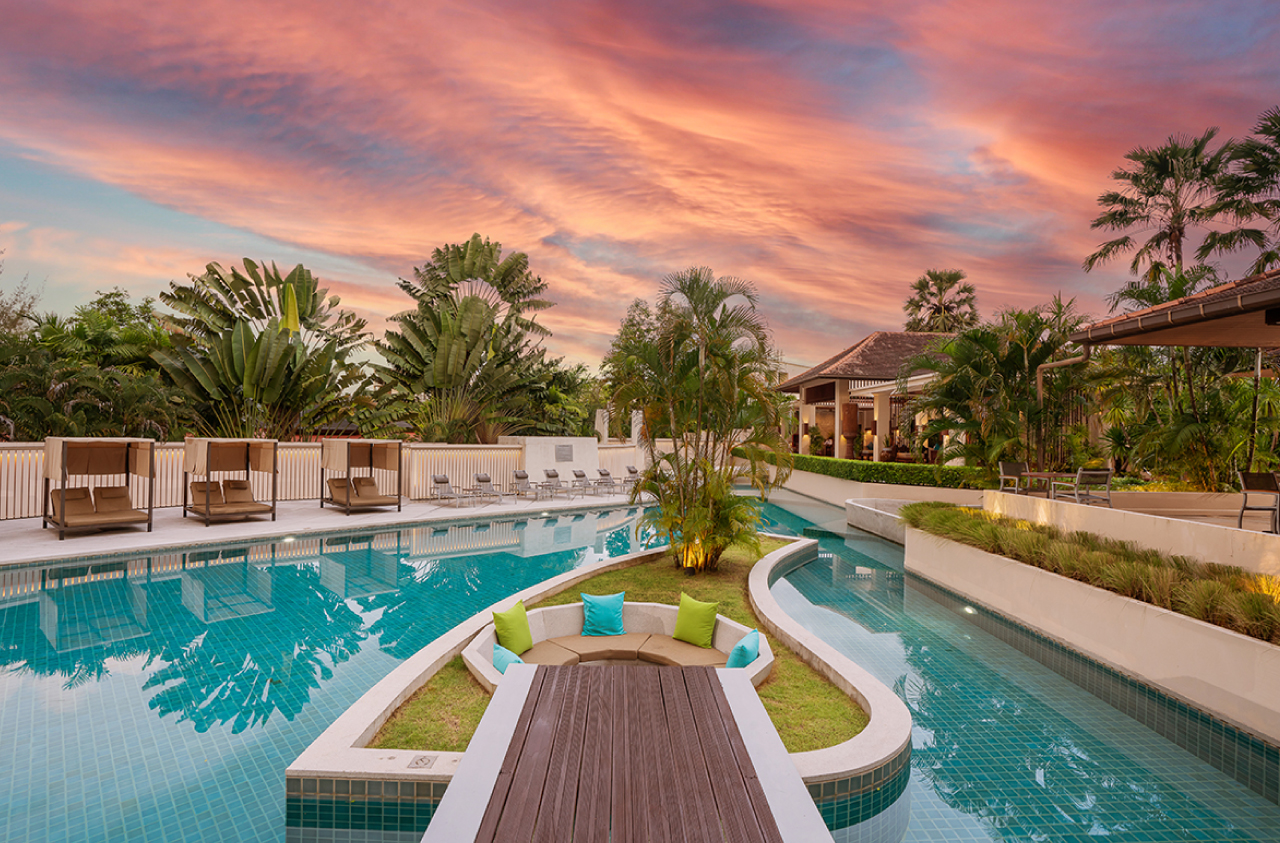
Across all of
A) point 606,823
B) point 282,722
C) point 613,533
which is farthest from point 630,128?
point 606,823

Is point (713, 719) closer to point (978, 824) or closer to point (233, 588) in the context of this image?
point (978, 824)

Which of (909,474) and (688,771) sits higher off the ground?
(909,474)

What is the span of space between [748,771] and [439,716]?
281 centimetres

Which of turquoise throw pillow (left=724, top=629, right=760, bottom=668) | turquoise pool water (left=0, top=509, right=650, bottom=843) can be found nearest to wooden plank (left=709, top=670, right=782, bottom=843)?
turquoise throw pillow (left=724, top=629, right=760, bottom=668)

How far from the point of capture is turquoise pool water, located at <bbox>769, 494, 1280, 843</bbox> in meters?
3.96

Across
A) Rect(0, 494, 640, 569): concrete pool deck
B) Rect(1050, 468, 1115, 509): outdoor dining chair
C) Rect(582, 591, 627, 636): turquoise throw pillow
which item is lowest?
Rect(0, 494, 640, 569): concrete pool deck

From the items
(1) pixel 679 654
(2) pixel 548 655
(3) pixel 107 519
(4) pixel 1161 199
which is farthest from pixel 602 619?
(4) pixel 1161 199

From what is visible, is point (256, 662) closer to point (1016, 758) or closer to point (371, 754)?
point (371, 754)

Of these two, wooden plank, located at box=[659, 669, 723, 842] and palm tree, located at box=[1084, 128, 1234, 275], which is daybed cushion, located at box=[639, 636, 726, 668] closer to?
wooden plank, located at box=[659, 669, 723, 842]

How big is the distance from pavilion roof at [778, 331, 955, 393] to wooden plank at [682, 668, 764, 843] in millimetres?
19151

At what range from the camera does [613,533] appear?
15.1m

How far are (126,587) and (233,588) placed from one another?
5.01 ft

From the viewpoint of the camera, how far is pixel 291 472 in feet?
59.1

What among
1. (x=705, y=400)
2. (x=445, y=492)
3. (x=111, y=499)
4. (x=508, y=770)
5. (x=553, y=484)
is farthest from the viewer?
(x=553, y=484)
